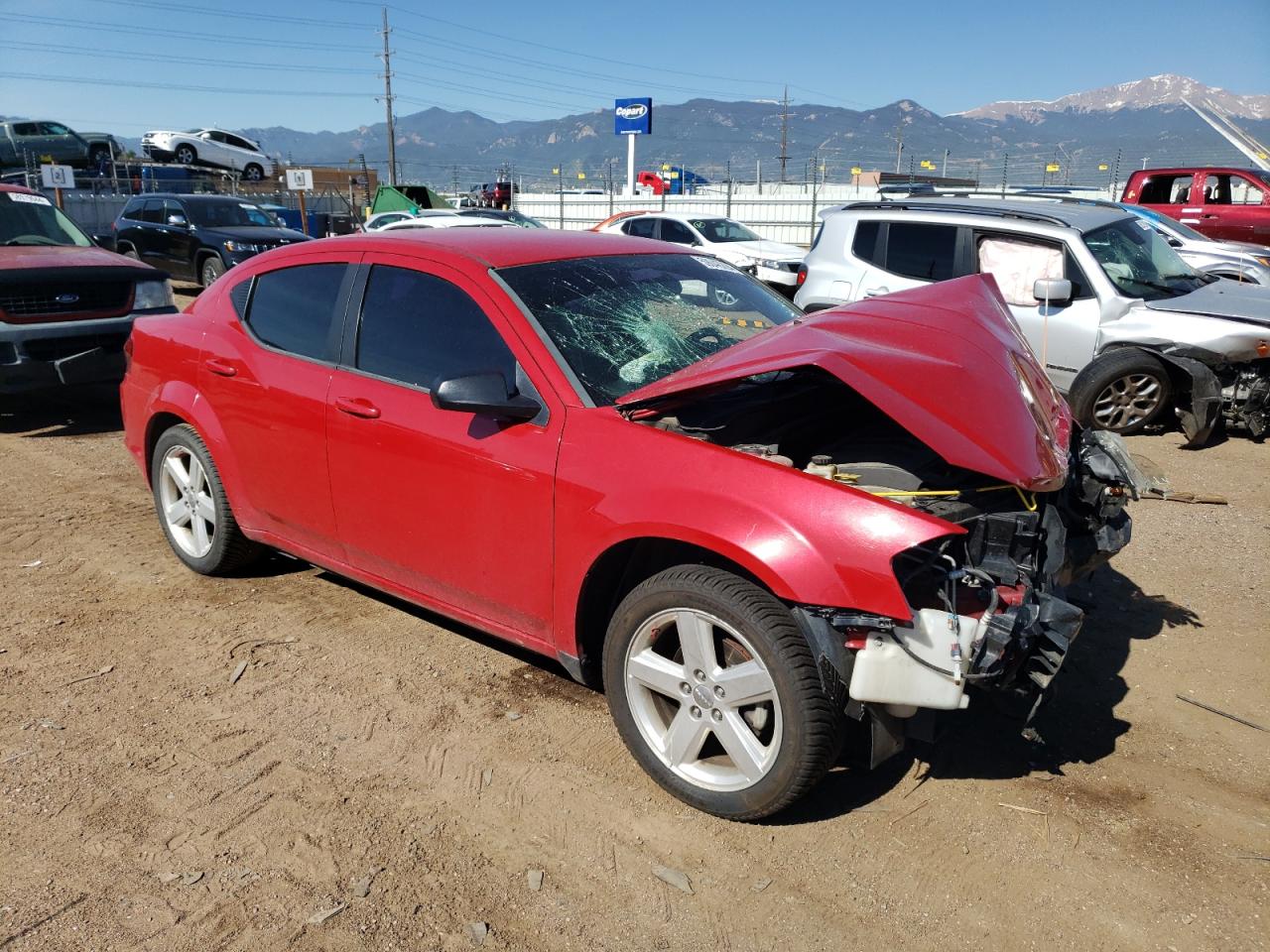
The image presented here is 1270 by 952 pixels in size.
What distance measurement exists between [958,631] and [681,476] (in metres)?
0.90

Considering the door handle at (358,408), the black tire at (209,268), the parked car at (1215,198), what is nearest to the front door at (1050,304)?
the door handle at (358,408)

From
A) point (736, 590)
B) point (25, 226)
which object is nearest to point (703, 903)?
point (736, 590)

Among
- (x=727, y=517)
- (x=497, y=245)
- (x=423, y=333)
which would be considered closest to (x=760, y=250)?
(x=497, y=245)

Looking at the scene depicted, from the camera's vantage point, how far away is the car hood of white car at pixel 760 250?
16656mm

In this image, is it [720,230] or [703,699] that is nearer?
[703,699]

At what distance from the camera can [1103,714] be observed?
356 centimetres

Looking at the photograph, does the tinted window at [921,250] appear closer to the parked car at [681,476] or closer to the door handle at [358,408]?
the parked car at [681,476]

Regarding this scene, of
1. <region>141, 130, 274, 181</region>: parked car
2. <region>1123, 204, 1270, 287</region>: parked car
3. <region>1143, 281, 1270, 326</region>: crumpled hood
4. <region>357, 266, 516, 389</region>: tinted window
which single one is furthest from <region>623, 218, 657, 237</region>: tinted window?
<region>141, 130, 274, 181</region>: parked car

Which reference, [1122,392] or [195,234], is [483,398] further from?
[195,234]

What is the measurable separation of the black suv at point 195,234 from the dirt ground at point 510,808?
13.7 meters

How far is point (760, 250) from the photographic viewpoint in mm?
16984

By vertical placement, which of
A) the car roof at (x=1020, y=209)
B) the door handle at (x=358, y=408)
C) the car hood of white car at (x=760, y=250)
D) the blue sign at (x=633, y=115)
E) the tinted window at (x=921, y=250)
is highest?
the blue sign at (x=633, y=115)

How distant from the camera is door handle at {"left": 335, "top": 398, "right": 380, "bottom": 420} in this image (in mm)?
3609

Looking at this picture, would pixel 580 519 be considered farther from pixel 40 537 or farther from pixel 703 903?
pixel 40 537
